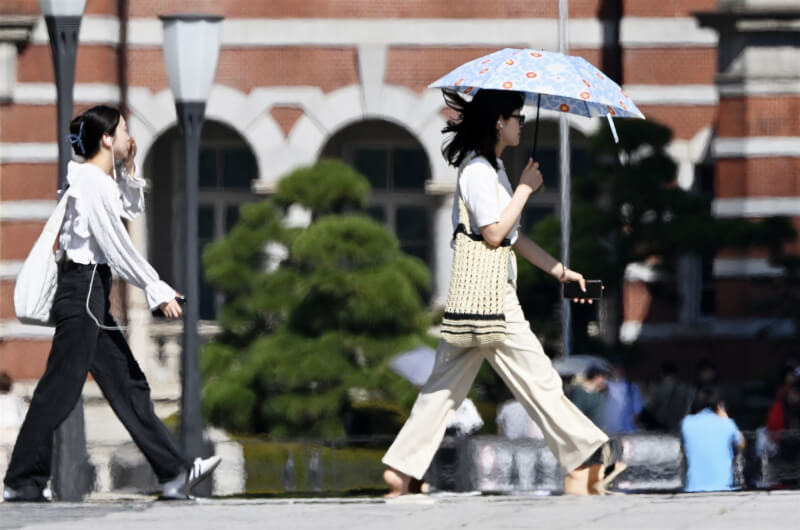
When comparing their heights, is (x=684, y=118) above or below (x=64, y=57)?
above

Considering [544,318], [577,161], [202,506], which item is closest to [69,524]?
[202,506]

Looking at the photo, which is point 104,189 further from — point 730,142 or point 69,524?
point 730,142

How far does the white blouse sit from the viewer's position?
7707mm

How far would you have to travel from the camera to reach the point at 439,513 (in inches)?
288

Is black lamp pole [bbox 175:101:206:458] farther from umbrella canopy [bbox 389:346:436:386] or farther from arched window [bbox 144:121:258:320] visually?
arched window [bbox 144:121:258:320]

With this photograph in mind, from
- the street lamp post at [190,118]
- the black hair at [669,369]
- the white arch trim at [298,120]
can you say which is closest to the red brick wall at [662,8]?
the white arch trim at [298,120]

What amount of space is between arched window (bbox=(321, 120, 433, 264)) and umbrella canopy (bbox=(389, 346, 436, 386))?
5.92 m

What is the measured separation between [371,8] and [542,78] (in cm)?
1175

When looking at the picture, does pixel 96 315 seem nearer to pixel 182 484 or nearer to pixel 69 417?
pixel 182 484

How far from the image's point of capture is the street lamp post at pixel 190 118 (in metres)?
12.2

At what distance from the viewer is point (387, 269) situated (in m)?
15.8

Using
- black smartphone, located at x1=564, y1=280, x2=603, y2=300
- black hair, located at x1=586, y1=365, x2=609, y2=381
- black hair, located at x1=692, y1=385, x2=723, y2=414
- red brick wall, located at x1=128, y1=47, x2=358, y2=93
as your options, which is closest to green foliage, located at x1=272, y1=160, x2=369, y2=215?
black hair, located at x1=586, y1=365, x2=609, y2=381

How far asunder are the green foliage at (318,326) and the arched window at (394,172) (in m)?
4.77

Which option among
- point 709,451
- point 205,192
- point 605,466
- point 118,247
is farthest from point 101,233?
point 205,192
